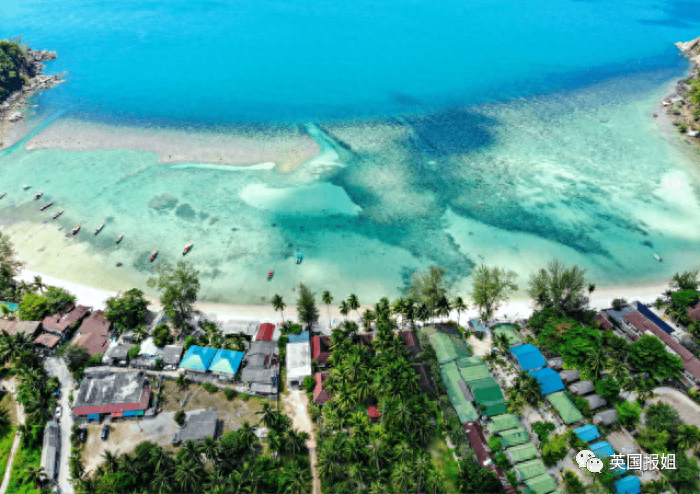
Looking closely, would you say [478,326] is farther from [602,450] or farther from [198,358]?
[198,358]

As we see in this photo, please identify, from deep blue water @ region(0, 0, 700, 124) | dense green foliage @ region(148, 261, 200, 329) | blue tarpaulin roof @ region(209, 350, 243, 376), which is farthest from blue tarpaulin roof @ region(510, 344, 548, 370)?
deep blue water @ region(0, 0, 700, 124)

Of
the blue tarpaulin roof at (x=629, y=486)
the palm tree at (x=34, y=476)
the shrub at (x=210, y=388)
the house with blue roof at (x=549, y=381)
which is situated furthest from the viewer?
the shrub at (x=210, y=388)

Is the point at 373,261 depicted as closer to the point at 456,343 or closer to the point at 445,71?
the point at 456,343

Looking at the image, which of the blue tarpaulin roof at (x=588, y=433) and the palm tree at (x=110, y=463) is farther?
the blue tarpaulin roof at (x=588, y=433)

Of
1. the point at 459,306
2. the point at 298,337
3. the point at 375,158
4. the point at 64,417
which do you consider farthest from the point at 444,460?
the point at 375,158

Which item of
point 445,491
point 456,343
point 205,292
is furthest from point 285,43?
point 445,491

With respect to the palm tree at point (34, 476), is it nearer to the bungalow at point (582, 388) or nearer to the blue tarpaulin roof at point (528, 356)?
the blue tarpaulin roof at point (528, 356)

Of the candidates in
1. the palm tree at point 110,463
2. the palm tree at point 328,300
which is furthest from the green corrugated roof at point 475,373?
the palm tree at point 110,463
